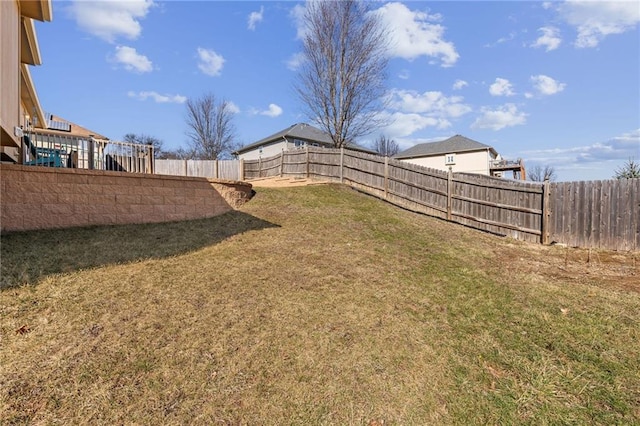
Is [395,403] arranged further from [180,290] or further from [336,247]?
[336,247]

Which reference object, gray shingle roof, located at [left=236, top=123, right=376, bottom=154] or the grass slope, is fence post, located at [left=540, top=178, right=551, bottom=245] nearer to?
the grass slope

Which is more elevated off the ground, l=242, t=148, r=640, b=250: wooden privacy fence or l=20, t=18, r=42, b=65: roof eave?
l=20, t=18, r=42, b=65: roof eave


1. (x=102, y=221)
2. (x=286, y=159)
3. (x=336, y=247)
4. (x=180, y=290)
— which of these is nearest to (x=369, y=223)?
(x=336, y=247)

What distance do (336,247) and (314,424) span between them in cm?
348

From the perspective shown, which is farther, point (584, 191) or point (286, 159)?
point (286, 159)

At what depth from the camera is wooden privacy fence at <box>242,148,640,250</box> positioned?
693 centimetres

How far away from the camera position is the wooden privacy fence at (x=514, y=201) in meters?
6.93

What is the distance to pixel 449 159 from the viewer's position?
1212 inches

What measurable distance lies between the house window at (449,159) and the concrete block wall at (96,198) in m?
27.8

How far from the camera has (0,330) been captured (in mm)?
2750

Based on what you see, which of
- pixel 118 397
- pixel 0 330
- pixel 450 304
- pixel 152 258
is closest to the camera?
pixel 118 397

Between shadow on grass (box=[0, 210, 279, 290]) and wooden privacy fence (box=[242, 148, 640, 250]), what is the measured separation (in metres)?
5.58

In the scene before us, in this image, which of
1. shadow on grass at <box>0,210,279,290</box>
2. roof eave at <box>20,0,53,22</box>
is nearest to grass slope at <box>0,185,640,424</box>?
shadow on grass at <box>0,210,279,290</box>

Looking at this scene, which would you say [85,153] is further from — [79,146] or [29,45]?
[29,45]
